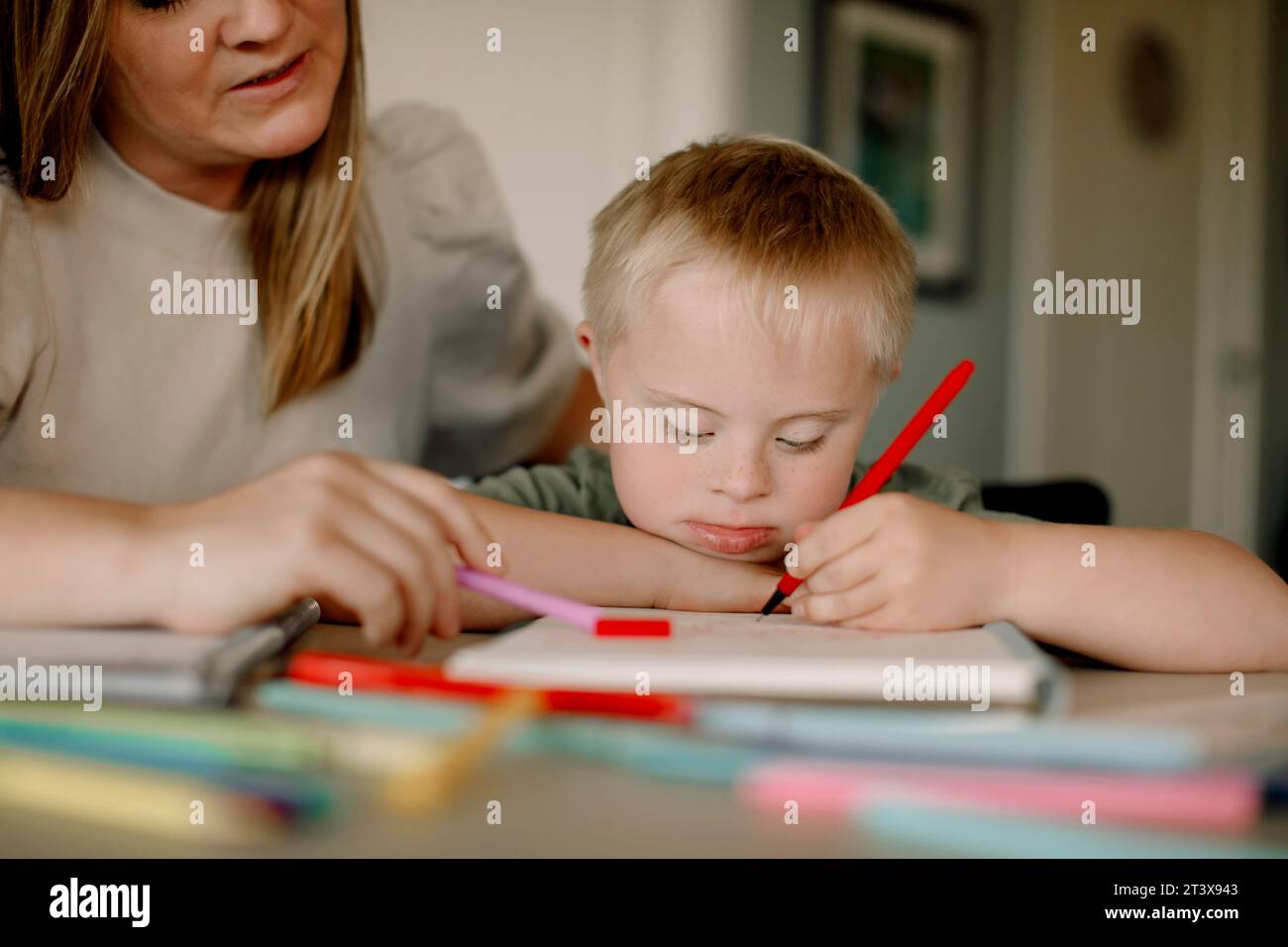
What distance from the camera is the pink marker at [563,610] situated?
2.03ft

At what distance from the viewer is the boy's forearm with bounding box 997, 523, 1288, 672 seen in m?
0.68

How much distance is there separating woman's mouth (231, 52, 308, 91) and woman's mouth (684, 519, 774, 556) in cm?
53

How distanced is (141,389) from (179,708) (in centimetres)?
73

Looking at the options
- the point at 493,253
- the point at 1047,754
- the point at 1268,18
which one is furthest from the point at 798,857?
the point at 1268,18

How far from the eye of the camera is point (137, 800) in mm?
373

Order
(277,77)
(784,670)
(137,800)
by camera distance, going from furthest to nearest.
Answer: (277,77) → (784,670) → (137,800)

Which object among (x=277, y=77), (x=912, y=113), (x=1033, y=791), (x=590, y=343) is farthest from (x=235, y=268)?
(x=912, y=113)

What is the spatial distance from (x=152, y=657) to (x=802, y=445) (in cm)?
50

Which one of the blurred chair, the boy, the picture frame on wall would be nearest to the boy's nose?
the boy

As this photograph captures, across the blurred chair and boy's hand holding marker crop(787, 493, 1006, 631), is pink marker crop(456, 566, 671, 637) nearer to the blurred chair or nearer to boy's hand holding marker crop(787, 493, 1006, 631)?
boy's hand holding marker crop(787, 493, 1006, 631)

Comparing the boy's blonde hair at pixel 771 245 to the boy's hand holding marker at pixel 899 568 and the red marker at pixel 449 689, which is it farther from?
the red marker at pixel 449 689

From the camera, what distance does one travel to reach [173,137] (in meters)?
1.05

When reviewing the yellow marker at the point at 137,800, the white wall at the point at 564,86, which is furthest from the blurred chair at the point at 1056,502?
the white wall at the point at 564,86

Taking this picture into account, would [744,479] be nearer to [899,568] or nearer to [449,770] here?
[899,568]
